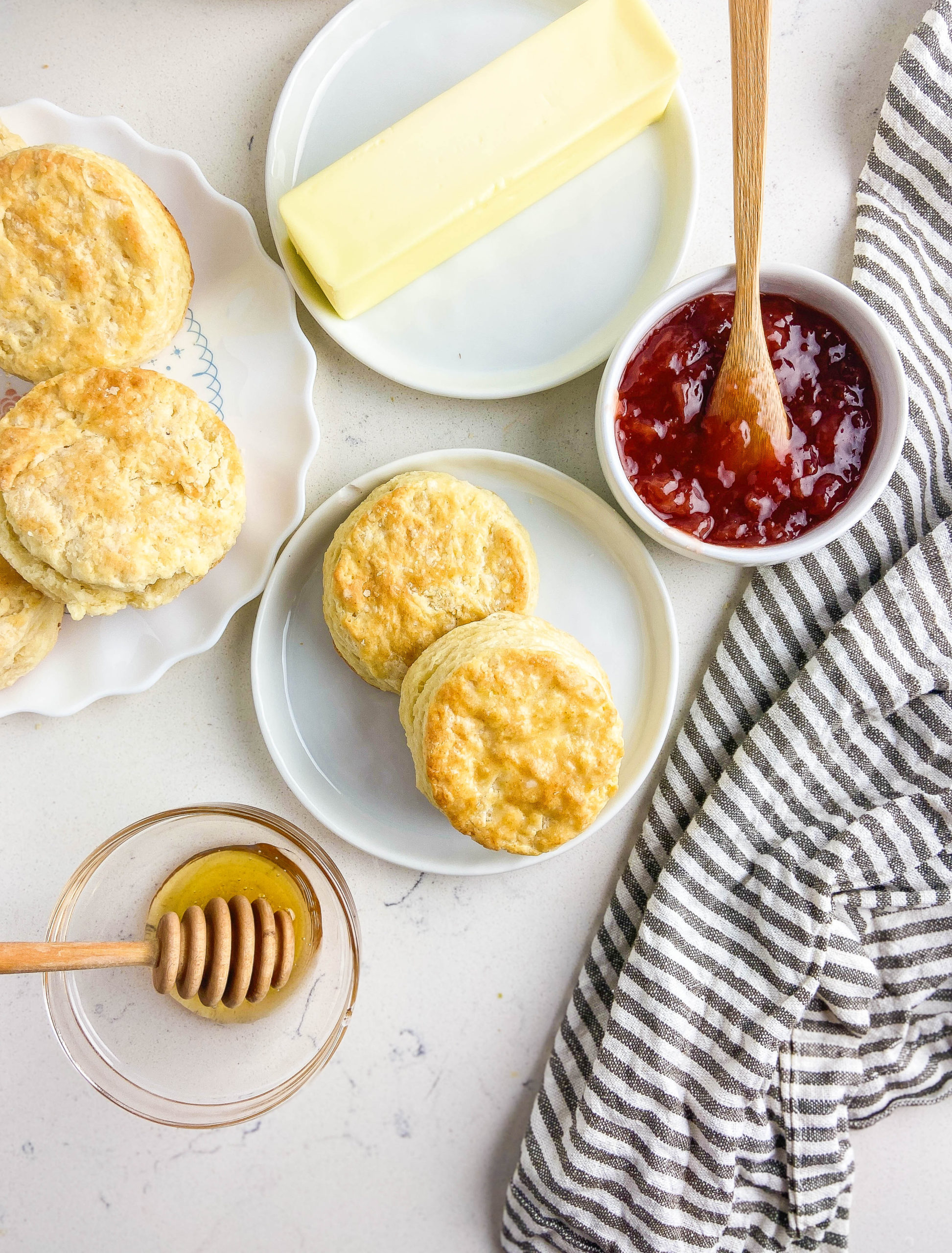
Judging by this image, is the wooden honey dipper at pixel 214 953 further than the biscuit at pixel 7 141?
No

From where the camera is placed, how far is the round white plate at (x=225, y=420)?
2.29 metres

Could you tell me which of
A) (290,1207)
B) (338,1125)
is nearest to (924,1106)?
(338,1125)

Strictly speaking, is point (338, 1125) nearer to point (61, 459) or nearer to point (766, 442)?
point (61, 459)

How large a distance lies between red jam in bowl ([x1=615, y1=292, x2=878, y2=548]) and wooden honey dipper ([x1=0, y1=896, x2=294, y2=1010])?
4.64ft

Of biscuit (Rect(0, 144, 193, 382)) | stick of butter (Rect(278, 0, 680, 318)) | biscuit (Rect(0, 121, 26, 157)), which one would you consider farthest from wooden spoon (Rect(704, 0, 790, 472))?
biscuit (Rect(0, 121, 26, 157))

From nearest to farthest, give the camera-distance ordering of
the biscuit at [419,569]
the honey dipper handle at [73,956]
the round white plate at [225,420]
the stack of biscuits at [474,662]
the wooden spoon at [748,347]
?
the honey dipper handle at [73,956] → the wooden spoon at [748,347] → the stack of biscuits at [474,662] → the biscuit at [419,569] → the round white plate at [225,420]

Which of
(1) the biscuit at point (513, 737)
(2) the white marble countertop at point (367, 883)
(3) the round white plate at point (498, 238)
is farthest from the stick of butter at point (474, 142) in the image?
(1) the biscuit at point (513, 737)

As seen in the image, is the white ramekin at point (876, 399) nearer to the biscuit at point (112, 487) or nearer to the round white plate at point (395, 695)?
the round white plate at point (395, 695)

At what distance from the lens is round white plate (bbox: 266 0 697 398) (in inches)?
93.7

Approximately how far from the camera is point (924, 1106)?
8.33 feet

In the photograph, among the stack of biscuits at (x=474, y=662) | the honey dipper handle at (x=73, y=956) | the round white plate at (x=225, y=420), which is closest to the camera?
the honey dipper handle at (x=73, y=956)

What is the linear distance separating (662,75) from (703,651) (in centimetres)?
154

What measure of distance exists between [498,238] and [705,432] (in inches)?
33.1

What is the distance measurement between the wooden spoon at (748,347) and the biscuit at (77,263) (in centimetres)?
138
